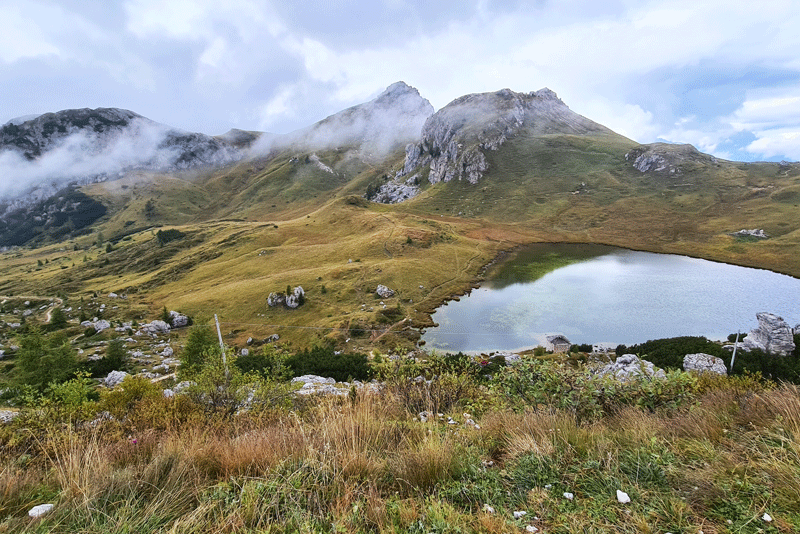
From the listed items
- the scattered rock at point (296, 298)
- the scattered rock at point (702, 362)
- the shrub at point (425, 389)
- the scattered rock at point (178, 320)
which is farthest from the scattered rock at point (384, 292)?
the shrub at point (425, 389)

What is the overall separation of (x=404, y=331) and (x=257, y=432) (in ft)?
159

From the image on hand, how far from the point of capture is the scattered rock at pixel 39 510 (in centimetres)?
381

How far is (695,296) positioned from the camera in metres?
60.8

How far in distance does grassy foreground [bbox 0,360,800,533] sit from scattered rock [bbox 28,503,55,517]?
8cm

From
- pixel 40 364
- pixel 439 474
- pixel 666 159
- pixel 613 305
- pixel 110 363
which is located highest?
pixel 666 159

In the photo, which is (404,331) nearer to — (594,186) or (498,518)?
(498,518)

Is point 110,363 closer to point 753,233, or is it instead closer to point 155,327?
point 155,327

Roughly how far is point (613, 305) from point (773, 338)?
1079 inches

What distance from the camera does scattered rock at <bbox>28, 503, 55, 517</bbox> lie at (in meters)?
3.81

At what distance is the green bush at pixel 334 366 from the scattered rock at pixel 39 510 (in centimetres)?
2842

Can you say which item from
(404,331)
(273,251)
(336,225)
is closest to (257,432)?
(404,331)

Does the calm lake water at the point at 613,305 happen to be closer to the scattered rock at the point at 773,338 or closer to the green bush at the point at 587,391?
the scattered rock at the point at 773,338

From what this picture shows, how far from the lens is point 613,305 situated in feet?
194

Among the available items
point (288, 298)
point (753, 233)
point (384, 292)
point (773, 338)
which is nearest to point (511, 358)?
point (773, 338)
